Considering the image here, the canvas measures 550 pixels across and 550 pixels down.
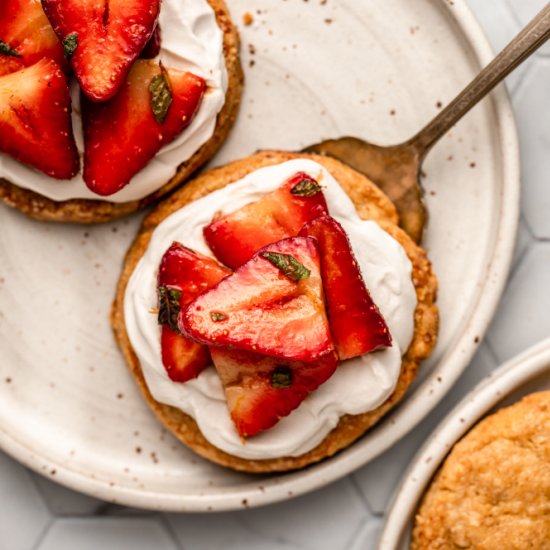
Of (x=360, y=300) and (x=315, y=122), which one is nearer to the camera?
(x=360, y=300)

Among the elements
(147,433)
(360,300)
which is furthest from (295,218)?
(147,433)

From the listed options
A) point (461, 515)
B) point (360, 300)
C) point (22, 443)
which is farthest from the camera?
point (22, 443)

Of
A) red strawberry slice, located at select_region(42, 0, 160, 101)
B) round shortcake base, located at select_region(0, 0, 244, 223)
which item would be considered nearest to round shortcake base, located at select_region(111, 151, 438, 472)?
round shortcake base, located at select_region(0, 0, 244, 223)

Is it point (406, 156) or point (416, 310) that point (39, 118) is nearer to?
point (406, 156)

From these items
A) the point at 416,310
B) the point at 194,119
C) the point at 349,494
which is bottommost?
the point at 349,494

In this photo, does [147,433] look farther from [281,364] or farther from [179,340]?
[281,364]

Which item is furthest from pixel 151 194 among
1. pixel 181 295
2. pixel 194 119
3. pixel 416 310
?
pixel 416 310

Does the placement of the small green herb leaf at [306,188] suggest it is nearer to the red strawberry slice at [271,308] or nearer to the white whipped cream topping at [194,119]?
the red strawberry slice at [271,308]

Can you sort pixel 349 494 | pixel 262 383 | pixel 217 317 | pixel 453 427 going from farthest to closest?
pixel 349 494, pixel 453 427, pixel 262 383, pixel 217 317
